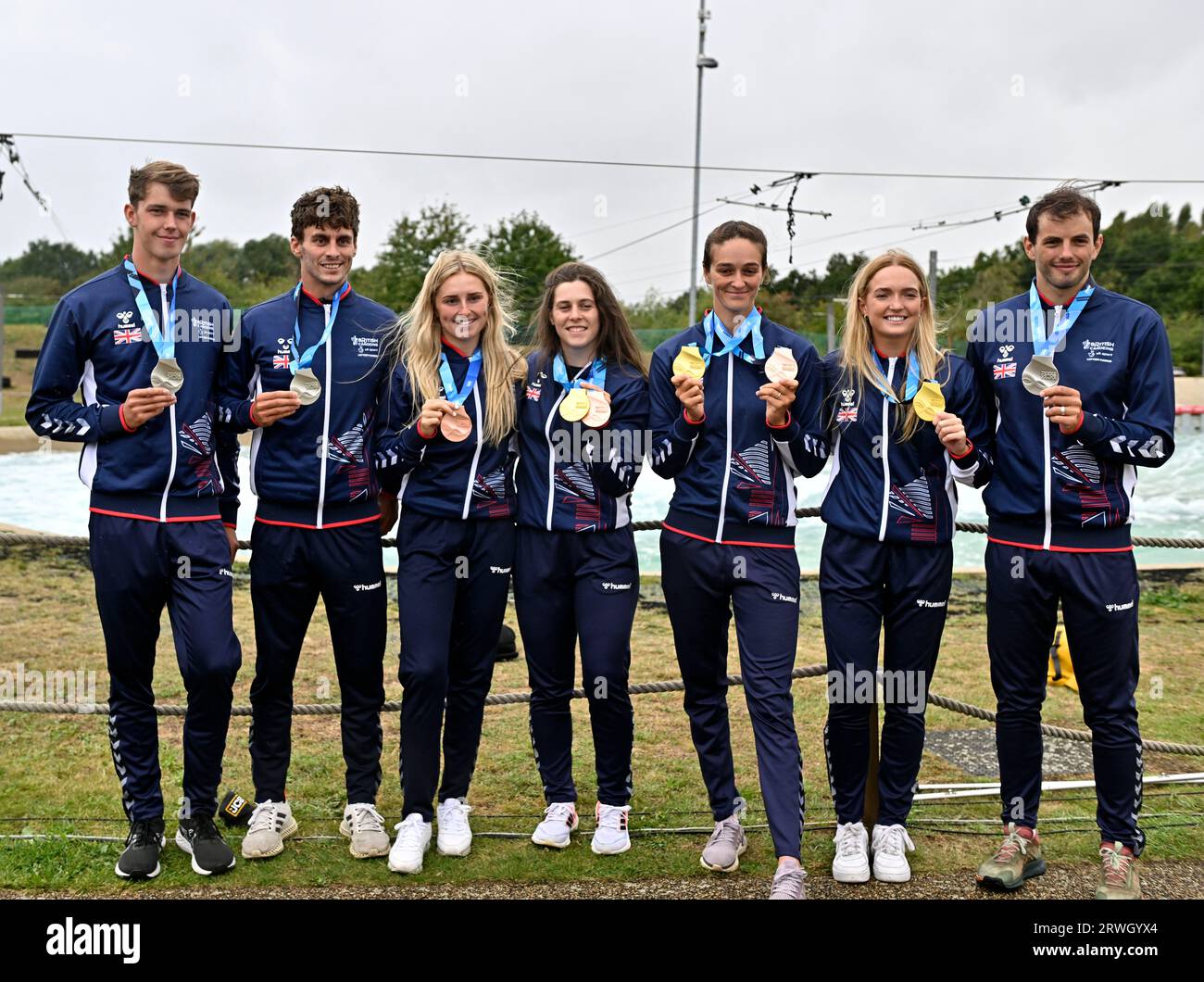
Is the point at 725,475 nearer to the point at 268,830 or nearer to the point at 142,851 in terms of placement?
the point at 268,830

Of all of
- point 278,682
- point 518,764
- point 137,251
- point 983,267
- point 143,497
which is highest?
point 983,267

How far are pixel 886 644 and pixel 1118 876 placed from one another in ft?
3.47

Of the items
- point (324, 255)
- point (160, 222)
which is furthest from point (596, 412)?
point (160, 222)

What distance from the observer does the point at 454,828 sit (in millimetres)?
4363

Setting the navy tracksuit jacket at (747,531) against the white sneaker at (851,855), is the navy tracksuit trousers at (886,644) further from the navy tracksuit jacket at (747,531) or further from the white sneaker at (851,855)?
the navy tracksuit jacket at (747,531)

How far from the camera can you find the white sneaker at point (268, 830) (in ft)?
13.9

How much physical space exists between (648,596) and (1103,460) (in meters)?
7.22

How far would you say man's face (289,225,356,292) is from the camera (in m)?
4.30

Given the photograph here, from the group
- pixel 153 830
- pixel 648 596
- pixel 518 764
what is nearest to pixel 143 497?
pixel 153 830

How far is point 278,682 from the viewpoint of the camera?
14.4ft

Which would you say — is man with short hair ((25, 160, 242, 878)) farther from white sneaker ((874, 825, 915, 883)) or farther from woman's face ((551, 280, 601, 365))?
white sneaker ((874, 825, 915, 883))

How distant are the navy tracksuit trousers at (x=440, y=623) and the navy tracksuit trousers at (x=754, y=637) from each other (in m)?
0.64
